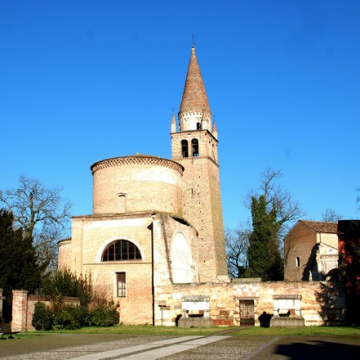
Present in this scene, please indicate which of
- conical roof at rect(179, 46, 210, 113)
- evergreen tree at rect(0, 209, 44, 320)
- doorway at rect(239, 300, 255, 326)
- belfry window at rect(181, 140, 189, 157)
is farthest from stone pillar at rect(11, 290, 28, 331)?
conical roof at rect(179, 46, 210, 113)

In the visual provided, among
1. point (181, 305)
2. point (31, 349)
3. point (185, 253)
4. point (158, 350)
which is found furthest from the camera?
point (185, 253)

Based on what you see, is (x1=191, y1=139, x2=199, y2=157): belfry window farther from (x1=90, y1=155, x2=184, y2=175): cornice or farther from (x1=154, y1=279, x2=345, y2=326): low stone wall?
(x1=154, y1=279, x2=345, y2=326): low stone wall

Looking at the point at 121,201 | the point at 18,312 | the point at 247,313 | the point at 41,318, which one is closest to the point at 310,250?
the point at 247,313

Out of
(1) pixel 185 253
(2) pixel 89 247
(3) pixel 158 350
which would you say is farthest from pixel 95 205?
(3) pixel 158 350

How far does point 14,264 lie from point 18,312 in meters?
3.40

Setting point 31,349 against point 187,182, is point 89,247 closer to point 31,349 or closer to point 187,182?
point 31,349

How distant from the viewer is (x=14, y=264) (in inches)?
1053

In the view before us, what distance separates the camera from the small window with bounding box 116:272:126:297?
29319 millimetres

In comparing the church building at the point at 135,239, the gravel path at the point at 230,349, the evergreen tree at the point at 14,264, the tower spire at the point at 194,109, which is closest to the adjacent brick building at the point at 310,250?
the church building at the point at 135,239

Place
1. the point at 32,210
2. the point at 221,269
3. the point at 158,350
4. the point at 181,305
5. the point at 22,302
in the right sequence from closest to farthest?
1. the point at 158,350
2. the point at 22,302
3. the point at 181,305
4. the point at 32,210
5. the point at 221,269

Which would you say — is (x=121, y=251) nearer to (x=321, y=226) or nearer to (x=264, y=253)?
(x=264, y=253)

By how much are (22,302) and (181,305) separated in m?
8.19

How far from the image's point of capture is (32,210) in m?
42.3

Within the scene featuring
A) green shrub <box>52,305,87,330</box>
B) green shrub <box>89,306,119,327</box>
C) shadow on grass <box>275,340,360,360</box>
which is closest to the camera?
shadow on grass <box>275,340,360,360</box>
